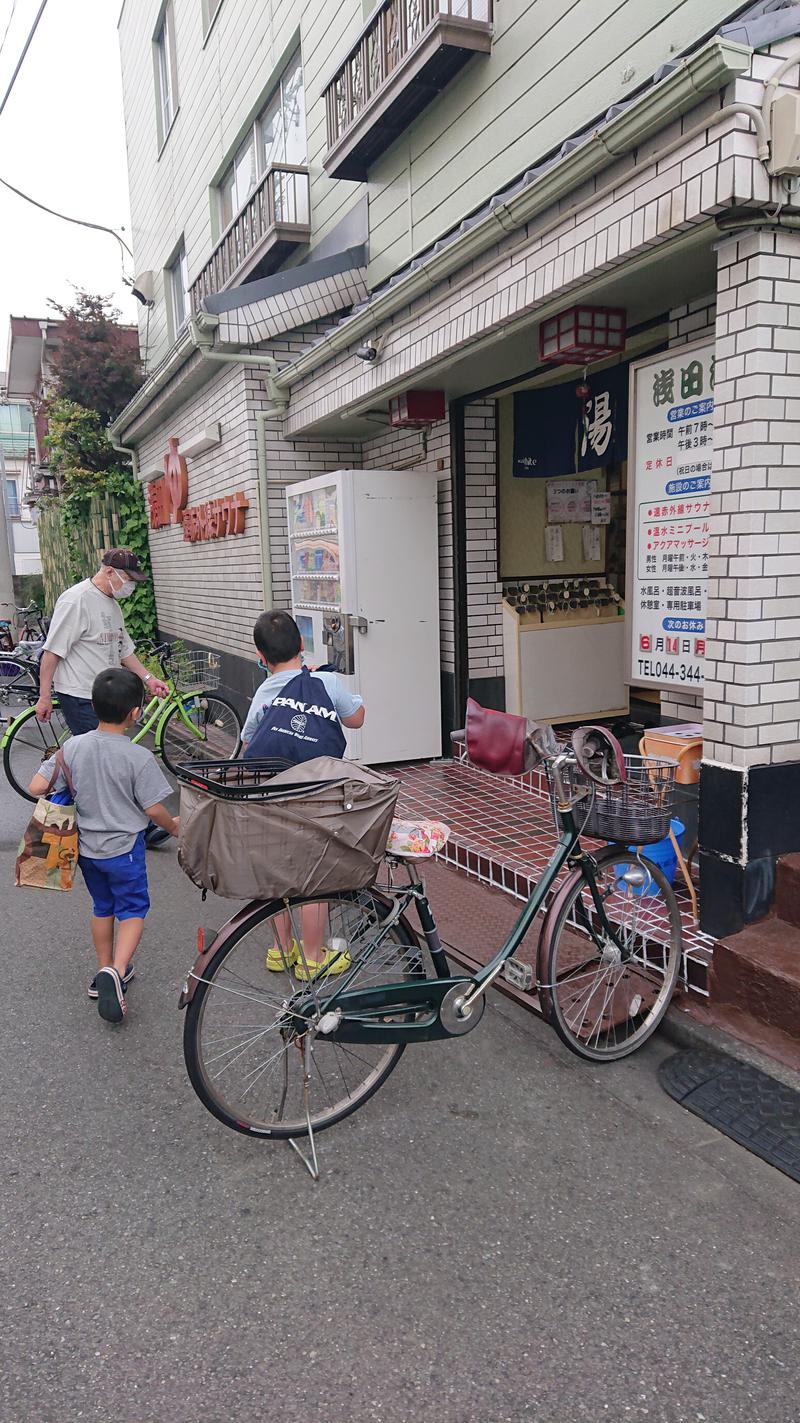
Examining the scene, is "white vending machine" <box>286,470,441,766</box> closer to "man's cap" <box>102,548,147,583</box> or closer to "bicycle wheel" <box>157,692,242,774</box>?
"bicycle wheel" <box>157,692,242,774</box>

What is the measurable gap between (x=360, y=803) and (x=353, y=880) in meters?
0.24

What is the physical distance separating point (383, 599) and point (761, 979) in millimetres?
4395

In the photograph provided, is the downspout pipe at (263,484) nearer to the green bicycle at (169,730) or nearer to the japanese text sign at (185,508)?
the japanese text sign at (185,508)

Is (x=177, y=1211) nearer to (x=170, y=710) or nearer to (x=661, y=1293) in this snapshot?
(x=661, y=1293)

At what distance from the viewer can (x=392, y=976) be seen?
9.98 ft

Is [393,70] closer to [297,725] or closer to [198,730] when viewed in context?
[198,730]

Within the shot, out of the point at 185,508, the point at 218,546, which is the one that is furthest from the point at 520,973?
the point at 185,508

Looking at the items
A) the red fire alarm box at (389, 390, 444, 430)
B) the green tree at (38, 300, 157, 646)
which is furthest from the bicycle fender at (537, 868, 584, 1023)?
the green tree at (38, 300, 157, 646)

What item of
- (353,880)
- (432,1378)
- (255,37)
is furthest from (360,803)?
(255,37)

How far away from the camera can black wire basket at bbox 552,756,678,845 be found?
305 centimetres

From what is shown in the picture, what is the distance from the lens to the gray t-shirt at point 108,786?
373 centimetres

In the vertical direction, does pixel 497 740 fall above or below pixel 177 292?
below

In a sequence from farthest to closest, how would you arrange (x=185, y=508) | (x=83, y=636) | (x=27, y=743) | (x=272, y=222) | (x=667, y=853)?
(x=185, y=508)
(x=272, y=222)
(x=27, y=743)
(x=83, y=636)
(x=667, y=853)

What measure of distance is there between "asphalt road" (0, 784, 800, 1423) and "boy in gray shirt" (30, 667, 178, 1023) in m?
0.49
